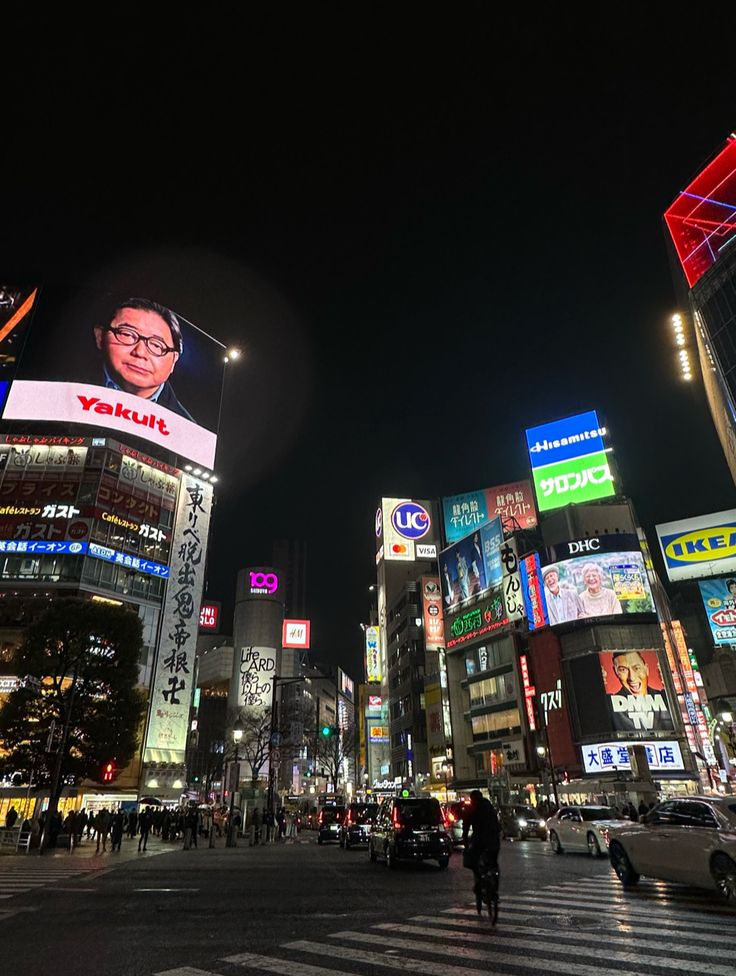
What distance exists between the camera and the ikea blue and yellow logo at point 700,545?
76750mm

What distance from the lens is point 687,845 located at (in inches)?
384

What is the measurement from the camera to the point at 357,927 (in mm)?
8359

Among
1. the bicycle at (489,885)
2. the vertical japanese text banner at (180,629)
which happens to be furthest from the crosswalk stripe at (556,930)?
the vertical japanese text banner at (180,629)

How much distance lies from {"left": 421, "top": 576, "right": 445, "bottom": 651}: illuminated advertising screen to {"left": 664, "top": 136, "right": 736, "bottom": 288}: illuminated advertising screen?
4661 centimetres

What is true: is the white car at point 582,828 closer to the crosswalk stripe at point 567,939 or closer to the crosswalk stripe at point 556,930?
the crosswalk stripe at point 556,930

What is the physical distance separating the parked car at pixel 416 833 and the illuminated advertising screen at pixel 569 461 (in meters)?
49.0

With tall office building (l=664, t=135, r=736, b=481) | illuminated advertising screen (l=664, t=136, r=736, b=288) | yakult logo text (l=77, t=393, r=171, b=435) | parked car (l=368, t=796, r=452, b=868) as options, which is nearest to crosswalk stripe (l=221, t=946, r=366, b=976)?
parked car (l=368, t=796, r=452, b=868)

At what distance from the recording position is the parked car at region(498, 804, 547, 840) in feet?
92.5

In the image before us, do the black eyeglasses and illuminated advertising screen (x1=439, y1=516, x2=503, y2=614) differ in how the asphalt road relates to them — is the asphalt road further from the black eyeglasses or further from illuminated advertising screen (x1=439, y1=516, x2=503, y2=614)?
the black eyeglasses

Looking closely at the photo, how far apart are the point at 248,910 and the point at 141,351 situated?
209 feet

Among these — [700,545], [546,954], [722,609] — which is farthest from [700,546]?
[546,954]

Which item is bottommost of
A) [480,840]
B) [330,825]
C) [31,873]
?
[330,825]

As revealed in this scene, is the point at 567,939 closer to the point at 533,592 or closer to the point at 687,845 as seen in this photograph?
the point at 687,845

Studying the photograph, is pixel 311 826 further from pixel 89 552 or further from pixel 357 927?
pixel 357 927
